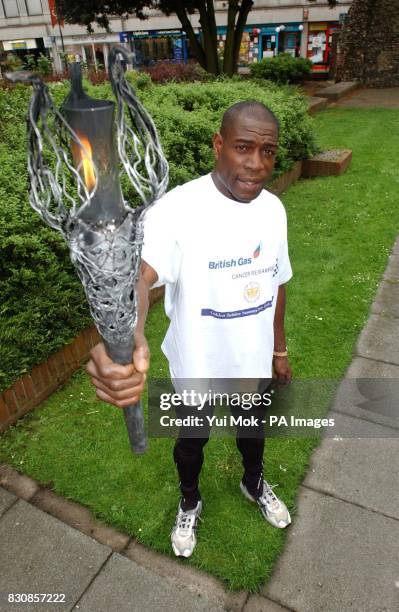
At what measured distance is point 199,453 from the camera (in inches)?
113

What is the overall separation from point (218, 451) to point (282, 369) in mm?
1160

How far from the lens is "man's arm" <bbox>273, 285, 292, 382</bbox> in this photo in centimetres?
283

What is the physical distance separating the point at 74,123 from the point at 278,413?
142 inches

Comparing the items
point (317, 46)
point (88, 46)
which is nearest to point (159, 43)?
point (88, 46)

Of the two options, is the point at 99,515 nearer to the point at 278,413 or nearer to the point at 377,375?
the point at 278,413

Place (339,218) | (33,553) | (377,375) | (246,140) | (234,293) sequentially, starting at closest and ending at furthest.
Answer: (246,140) → (234,293) → (33,553) → (377,375) → (339,218)

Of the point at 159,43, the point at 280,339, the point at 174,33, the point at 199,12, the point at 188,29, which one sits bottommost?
the point at 280,339

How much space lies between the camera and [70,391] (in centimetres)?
451

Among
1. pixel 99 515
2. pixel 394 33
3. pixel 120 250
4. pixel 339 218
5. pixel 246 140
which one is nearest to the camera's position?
pixel 120 250

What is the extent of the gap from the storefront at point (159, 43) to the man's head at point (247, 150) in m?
38.7

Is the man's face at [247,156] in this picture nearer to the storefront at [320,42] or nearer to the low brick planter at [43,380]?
the low brick planter at [43,380]

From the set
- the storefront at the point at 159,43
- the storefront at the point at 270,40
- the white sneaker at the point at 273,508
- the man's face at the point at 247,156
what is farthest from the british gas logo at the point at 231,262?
the storefront at the point at 159,43

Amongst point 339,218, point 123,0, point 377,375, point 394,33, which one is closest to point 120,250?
point 377,375

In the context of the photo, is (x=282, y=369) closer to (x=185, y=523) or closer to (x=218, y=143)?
(x=185, y=523)
